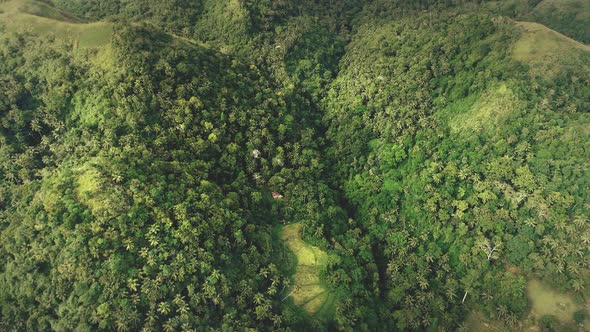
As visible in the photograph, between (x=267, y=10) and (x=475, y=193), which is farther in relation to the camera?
(x=267, y=10)

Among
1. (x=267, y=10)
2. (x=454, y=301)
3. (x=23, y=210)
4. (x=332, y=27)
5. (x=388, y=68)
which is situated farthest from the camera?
(x=332, y=27)

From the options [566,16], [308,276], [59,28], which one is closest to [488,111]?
[308,276]

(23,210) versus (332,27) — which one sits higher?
(332,27)

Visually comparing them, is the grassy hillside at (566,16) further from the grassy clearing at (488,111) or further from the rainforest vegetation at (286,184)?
the grassy clearing at (488,111)

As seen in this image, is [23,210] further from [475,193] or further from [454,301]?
[475,193]

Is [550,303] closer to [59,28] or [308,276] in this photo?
[308,276]

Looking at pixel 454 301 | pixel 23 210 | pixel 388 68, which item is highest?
pixel 388 68

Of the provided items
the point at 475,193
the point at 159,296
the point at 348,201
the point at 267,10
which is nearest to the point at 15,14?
the point at 267,10

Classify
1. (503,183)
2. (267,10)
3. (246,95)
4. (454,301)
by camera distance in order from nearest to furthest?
(454,301) → (503,183) → (246,95) → (267,10)
